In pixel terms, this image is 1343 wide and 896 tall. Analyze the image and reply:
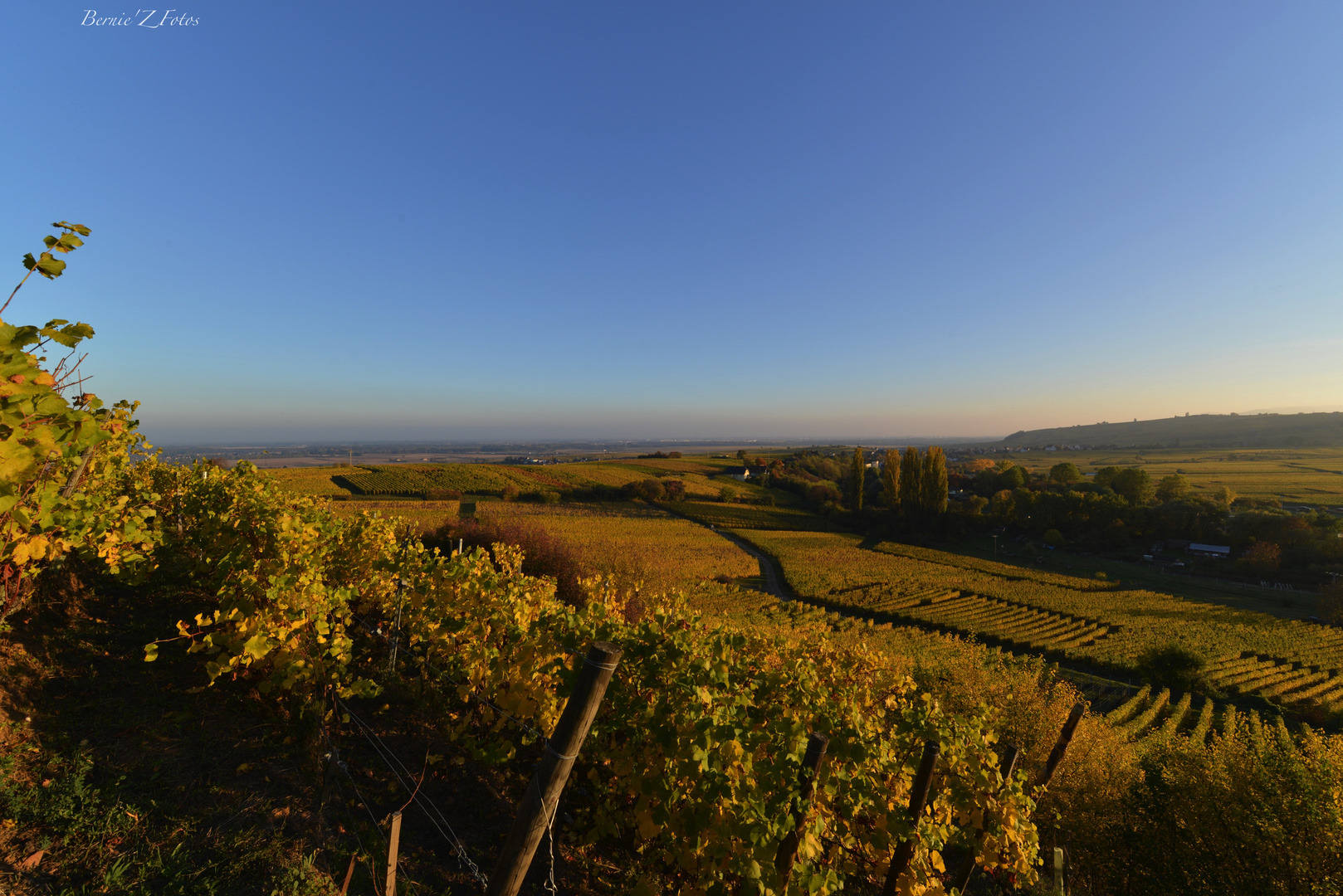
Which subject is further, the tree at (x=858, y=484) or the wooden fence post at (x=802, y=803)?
the tree at (x=858, y=484)

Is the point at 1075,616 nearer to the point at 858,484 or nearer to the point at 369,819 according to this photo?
the point at 858,484

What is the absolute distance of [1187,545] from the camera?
56.6 m

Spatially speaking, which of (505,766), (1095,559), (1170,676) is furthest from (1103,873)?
(1095,559)

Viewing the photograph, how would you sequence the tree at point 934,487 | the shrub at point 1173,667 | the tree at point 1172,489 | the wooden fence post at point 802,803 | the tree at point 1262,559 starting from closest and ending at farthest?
the wooden fence post at point 802,803, the shrub at point 1173,667, the tree at point 1262,559, the tree at point 934,487, the tree at point 1172,489

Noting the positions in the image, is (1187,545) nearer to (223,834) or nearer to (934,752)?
(934,752)

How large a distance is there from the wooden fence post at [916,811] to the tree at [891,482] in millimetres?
71611

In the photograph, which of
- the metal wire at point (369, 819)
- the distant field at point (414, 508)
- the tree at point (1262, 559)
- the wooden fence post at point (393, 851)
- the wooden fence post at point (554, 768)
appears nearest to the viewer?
the wooden fence post at point (554, 768)

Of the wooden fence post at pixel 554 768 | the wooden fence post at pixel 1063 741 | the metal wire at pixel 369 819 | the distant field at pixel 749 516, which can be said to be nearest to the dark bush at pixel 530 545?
the metal wire at pixel 369 819

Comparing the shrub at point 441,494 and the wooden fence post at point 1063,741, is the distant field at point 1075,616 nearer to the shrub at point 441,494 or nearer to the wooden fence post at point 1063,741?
the wooden fence post at point 1063,741

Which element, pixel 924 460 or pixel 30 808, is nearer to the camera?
pixel 30 808

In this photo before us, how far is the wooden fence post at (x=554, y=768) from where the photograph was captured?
8.02 ft

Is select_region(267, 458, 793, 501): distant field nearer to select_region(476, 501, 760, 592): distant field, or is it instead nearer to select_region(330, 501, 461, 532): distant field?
select_region(330, 501, 461, 532): distant field

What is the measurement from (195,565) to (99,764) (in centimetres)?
386

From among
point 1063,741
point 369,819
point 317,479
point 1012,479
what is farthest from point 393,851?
point 1012,479
